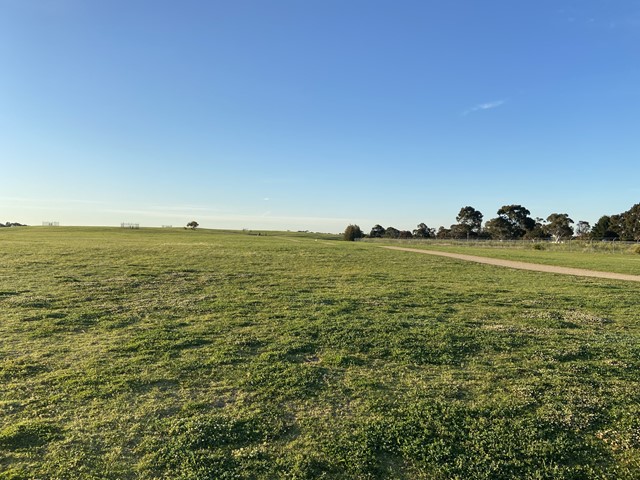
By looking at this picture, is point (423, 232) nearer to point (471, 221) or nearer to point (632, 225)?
point (471, 221)

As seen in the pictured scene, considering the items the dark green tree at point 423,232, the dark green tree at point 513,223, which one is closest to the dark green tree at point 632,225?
the dark green tree at point 513,223

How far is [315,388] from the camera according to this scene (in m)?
4.85

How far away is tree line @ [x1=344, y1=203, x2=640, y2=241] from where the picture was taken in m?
79.2

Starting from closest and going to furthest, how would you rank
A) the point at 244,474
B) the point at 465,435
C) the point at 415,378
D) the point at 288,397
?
the point at 244,474 < the point at 465,435 < the point at 288,397 < the point at 415,378

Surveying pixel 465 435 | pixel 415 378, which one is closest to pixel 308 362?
pixel 415 378

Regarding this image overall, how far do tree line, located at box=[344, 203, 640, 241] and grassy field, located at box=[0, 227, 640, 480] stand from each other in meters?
80.0

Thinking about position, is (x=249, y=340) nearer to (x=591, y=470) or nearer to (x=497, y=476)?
(x=497, y=476)

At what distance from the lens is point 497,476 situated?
324 centimetres

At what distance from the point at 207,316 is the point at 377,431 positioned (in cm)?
566

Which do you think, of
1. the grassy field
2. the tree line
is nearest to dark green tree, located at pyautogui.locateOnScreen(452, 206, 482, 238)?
the tree line

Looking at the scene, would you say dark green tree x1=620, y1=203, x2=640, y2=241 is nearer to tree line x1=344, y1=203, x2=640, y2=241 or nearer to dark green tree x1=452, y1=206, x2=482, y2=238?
tree line x1=344, y1=203, x2=640, y2=241

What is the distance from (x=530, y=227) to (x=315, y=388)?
106975 mm

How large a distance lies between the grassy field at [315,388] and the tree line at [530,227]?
262 ft

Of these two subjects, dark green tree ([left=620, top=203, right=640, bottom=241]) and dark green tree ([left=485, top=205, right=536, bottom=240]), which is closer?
dark green tree ([left=620, top=203, right=640, bottom=241])
